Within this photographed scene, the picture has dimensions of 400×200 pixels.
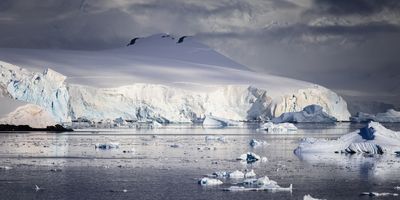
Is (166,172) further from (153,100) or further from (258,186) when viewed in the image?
(153,100)

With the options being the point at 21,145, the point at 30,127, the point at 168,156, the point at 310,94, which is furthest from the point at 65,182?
the point at 310,94

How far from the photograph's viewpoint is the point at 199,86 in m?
87.9

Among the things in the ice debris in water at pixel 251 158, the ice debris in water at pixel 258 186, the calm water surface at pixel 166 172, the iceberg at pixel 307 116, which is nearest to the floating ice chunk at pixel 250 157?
the ice debris in water at pixel 251 158

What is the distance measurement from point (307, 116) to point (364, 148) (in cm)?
5501

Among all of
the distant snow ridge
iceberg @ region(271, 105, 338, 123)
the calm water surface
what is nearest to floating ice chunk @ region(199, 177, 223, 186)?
the calm water surface

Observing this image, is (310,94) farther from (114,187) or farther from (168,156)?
(114,187)

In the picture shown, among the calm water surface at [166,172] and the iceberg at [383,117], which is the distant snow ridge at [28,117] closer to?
the calm water surface at [166,172]

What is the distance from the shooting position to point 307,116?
88125 mm

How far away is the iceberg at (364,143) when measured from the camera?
1276 inches

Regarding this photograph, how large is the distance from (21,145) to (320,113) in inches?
2232

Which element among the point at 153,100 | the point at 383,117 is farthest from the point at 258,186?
the point at 383,117

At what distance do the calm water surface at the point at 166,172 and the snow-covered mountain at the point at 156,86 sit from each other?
25.2 meters

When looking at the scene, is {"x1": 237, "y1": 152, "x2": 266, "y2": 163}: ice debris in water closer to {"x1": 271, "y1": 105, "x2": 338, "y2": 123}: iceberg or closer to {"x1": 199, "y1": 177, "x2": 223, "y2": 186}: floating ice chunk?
{"x1": 199, "y1": 177, "x2": 223, "y2": 186}: floating ice chunk

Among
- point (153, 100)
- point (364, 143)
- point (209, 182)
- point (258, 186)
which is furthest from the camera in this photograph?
point (153, 100)
